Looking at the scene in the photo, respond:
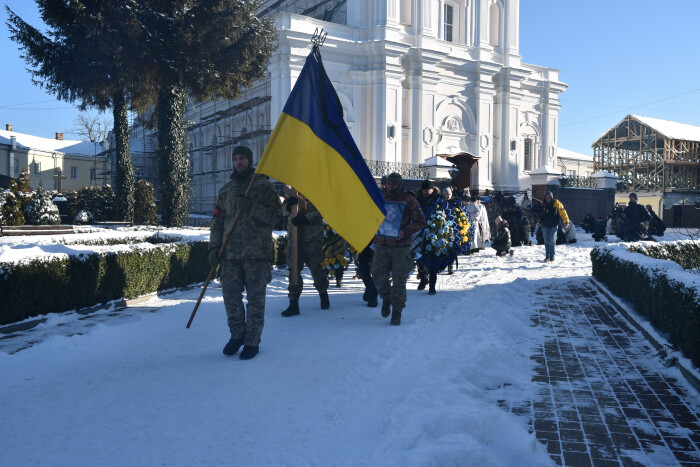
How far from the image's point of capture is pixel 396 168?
31.2 metres

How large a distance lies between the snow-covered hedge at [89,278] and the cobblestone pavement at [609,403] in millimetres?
6052

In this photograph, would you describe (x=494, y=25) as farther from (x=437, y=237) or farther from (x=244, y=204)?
(x=244, y=204)

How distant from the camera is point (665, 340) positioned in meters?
6.19

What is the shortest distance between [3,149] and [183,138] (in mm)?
38652

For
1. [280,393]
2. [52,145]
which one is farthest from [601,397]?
[52,145]

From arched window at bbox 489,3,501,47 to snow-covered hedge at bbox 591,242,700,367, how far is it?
3174cm

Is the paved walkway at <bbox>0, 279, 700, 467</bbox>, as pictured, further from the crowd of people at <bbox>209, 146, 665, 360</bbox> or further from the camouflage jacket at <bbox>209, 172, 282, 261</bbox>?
the camouflage jacket at <bbox>209, 172, 282, 261</bbox>

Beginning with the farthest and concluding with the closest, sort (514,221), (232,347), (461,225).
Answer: (514,221), (461,225), (232,347)

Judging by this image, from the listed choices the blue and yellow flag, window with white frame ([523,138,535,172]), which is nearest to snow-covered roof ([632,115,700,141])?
window with white frame ([523,138,535,172])

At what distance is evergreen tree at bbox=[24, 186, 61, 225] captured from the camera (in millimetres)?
19484

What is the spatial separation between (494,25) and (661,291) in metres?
36.4

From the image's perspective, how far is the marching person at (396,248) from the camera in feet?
24.7

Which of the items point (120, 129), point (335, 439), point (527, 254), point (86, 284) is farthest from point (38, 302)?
point (120, 129)

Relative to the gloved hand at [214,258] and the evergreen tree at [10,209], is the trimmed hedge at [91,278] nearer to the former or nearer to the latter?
the gloved hand at [214,258]
